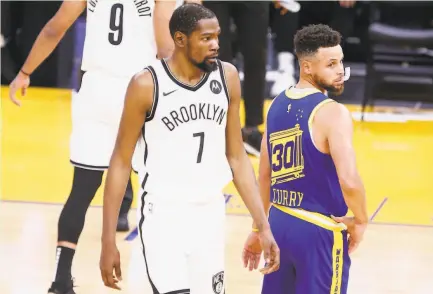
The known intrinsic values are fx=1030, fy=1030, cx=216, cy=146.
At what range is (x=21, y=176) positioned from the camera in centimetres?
824

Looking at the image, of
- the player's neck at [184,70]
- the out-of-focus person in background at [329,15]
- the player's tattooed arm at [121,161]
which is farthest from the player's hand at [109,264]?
the out-of-focus person in background at [329,15]

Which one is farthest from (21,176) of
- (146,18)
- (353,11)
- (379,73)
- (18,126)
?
(353,11)

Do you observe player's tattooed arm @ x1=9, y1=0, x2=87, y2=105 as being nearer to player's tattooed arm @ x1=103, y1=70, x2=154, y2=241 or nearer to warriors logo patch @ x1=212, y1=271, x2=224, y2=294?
player's tattooed arm @ x1=103, y1=70, x2=154, y2=241

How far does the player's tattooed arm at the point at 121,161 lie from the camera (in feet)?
12.6

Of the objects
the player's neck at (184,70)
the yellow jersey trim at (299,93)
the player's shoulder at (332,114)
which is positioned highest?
the player's neck at (184,70)

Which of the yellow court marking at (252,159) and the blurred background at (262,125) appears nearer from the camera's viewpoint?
the blurred background at (262,125)

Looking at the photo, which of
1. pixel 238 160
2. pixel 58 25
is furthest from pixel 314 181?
pixel 58 25

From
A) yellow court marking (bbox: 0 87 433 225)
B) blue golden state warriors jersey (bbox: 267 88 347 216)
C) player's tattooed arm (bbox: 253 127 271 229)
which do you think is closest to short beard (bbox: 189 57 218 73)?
blue golden state warriors jersey (bbox: 267 88 347 216)

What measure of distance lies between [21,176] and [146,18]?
3212mm

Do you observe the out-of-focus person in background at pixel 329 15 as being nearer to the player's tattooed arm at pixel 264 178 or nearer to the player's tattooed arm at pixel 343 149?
the player's tattooed arm at pixel 264 178

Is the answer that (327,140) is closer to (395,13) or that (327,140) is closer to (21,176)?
(21,176)

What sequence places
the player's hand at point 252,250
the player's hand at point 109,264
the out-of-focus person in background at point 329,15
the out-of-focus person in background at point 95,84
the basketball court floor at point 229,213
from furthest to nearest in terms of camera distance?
the out-of-focus person in background at point 329,15 → the basketball court floor at point 229,213 → the out-of-focus person in background at point 95,84 → the player's hand at point 252,250 → the player's hand at point 109,264

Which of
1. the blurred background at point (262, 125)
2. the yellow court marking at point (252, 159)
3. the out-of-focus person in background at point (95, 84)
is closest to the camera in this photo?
the out-of-focus person in background at point (95, 84)

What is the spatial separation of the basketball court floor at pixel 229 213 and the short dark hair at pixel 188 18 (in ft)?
7.05
